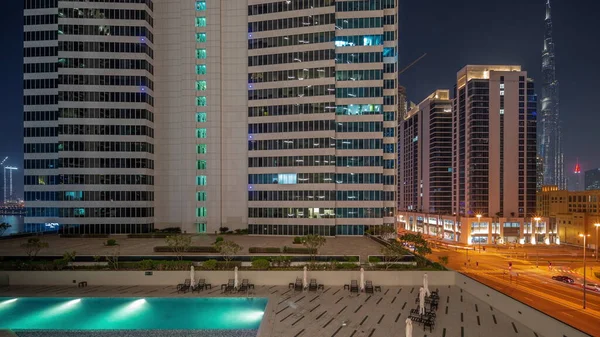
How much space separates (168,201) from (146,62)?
28.0m

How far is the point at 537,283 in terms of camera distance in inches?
1970

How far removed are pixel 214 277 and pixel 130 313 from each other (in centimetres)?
801

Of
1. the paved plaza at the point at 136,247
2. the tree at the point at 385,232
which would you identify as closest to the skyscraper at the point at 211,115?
the tree at the point at 385,232

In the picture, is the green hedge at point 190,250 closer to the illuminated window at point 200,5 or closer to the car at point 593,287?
the illuminated window at point 200,5

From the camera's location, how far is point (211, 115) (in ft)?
212

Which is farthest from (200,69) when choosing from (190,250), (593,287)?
(593,287)

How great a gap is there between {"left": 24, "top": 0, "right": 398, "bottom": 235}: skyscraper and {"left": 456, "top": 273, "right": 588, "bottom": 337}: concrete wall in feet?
108

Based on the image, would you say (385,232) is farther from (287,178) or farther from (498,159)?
(498,159)

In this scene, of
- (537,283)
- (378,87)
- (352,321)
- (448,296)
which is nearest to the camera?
(352,321)

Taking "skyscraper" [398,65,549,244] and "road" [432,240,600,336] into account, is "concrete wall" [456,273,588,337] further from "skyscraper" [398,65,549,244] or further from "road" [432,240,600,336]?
"skyscraper" [398,65,549,244]

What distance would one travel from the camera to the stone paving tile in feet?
67.5

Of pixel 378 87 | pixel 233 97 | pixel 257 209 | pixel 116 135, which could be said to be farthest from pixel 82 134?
pixel 378 87

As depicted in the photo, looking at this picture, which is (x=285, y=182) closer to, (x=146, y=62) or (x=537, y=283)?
(x=146, y=62)

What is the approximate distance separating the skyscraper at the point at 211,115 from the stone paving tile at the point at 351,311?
3274cm
